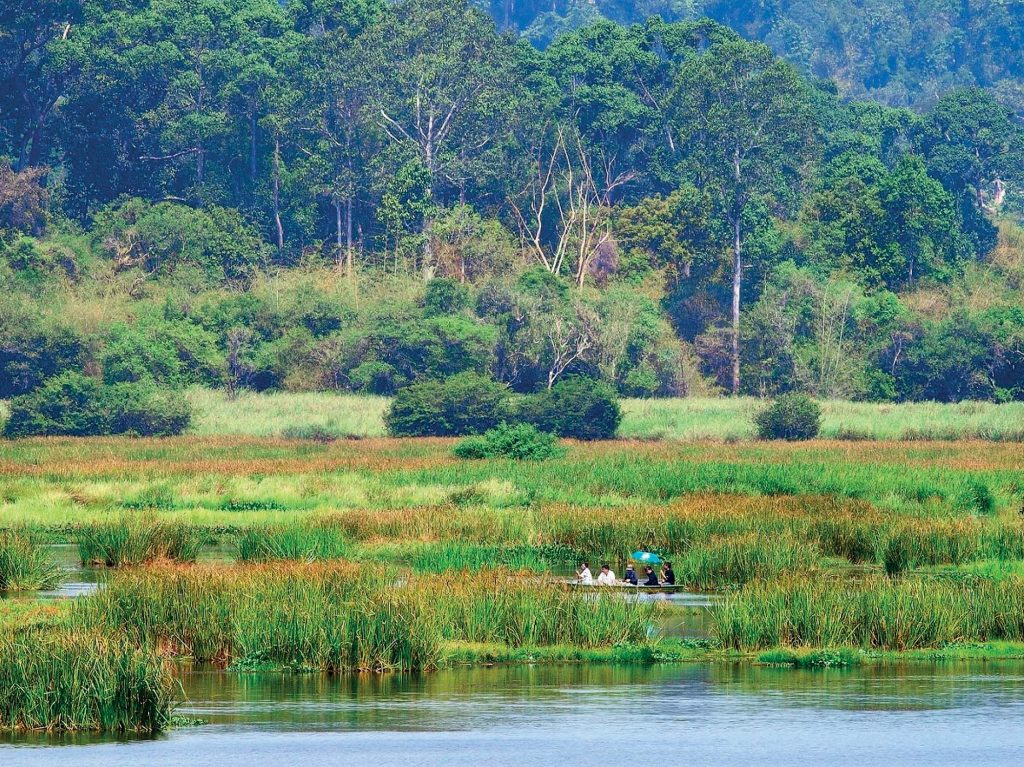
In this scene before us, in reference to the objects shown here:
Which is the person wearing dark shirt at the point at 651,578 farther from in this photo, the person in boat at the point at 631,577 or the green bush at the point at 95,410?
the green bush at the point at 95,410

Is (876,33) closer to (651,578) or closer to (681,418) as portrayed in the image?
(681,418)

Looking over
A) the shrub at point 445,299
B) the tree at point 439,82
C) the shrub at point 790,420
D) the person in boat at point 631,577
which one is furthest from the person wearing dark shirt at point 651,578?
the tree at point 439,82

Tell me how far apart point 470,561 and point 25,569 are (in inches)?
286

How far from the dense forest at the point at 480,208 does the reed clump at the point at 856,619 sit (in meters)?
56.7

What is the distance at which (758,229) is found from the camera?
96812mm

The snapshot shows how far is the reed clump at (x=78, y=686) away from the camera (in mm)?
21062

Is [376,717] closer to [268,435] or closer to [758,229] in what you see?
[268,435]

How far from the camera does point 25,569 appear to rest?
31.1 metres

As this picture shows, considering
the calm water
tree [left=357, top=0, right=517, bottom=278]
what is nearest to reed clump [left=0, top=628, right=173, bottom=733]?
the calm water

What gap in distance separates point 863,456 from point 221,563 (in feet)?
99.4

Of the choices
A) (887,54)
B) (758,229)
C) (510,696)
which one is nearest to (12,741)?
(510,696)

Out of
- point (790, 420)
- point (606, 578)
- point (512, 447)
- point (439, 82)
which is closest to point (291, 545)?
point (606, 578)

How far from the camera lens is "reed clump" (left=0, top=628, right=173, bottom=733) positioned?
21062 millimetres

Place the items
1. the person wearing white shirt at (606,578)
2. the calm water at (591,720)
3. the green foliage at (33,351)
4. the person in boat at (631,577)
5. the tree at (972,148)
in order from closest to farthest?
the calm water at (591,720), the person wearing white shirt at (606,578), the person in boat at (631,577), the green foliage at (33,351), the tree at (972,148)
